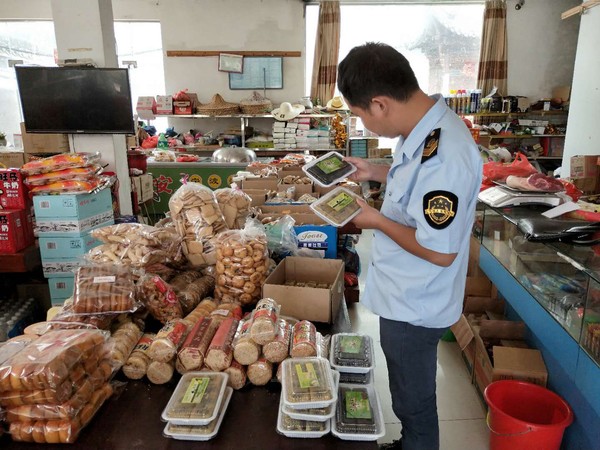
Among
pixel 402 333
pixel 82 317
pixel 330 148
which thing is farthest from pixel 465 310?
pixel 330 148

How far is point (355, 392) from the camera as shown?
1200 millimetres

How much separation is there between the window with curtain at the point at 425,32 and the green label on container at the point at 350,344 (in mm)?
6889

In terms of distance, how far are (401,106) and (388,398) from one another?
176 cm

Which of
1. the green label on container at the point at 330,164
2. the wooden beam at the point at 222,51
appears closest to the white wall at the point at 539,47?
the wooden beam at the point at 222,51

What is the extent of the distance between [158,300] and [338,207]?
2.32 ft

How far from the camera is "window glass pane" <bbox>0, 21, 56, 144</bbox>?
758 centimetres

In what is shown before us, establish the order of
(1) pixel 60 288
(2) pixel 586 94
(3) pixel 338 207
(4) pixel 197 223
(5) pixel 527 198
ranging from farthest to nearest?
(2) pixel 586 94
(1) pixel 60 288
(5) pixel 527 198
(4) pixel 197 223
(3) pixel 338 207

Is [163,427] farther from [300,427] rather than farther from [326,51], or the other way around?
[326,51]

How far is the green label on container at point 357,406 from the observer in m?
1.11

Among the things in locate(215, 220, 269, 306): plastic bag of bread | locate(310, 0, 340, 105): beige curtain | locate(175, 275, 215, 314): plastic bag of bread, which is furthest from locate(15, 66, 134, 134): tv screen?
locate(310, 0, 340, 105): beige curtain

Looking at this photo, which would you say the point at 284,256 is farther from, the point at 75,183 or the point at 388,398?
the point at 75,183

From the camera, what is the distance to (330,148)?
702 cm

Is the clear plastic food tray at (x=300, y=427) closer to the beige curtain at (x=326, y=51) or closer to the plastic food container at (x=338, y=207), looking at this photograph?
the plastic food container at (x=338, y=207)

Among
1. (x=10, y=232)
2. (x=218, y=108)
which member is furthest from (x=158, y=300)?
(x=218, y=108)
